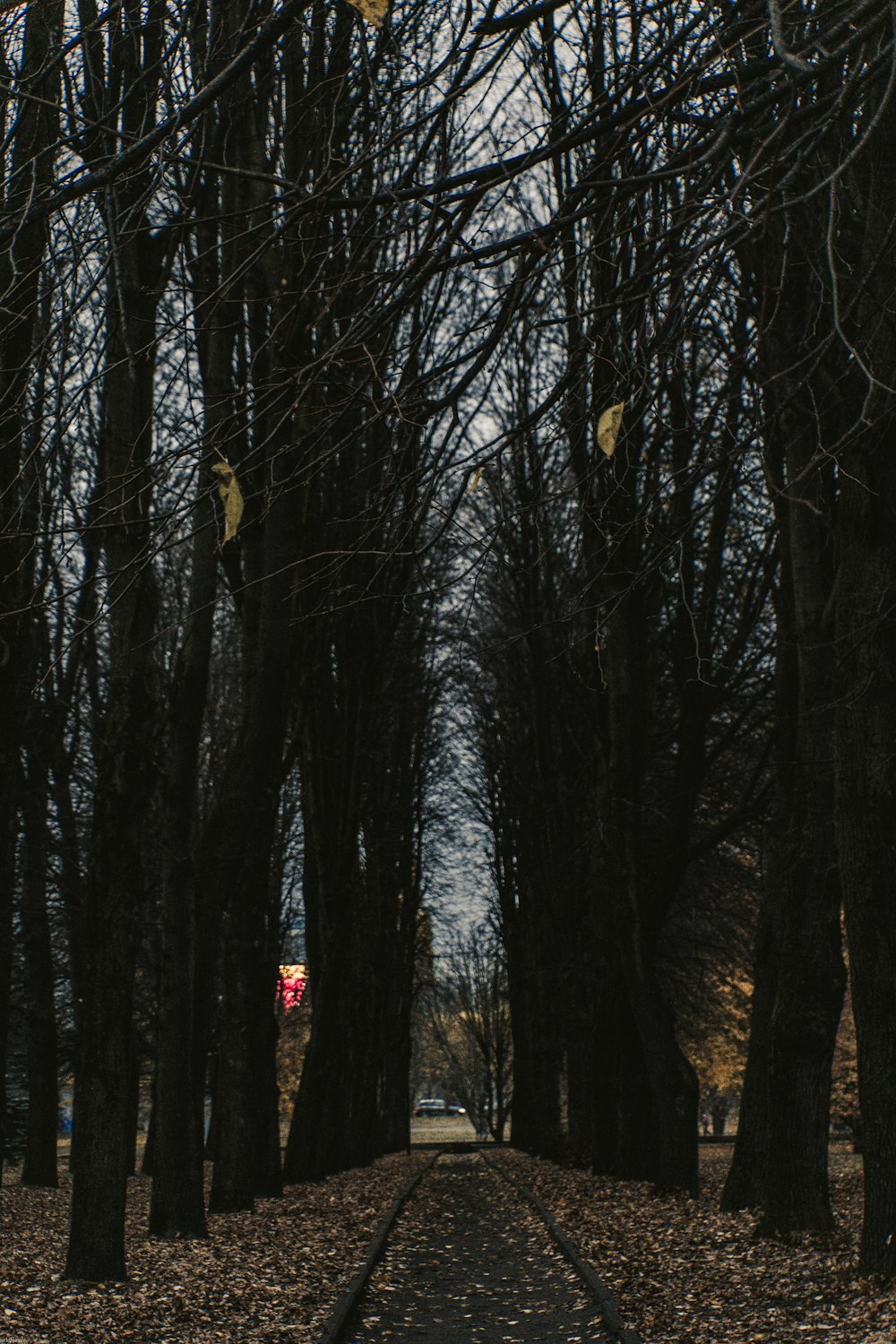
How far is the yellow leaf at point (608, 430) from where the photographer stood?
414cm

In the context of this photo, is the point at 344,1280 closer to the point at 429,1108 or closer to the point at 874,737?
the point at 874,737

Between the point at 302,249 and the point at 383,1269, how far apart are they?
375 inches

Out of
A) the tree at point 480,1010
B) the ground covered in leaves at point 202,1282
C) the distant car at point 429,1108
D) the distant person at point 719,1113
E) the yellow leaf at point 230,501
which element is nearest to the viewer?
the yellow leaf at point 230,501

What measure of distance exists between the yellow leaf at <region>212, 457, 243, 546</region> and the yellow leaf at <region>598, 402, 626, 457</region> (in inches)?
Result: 42.9

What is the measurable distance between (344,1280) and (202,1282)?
123cm

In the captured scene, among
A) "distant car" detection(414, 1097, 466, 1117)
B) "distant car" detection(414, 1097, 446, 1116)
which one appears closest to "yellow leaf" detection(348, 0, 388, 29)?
"distant car" detection(414, 1097, 466, 1117)

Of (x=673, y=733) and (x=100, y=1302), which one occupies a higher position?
(x=673, y=733)

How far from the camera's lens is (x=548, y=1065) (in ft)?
103

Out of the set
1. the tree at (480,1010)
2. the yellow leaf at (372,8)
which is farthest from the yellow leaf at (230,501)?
the tree at (480,1010)

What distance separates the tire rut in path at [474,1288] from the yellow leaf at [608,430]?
6263 mm

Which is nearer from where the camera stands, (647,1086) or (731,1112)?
(647,1086)

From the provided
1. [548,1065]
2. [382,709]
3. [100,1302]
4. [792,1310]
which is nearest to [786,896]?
[792,1310]

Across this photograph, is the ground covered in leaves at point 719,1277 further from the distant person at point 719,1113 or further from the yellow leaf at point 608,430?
the distant person at point 719,1113

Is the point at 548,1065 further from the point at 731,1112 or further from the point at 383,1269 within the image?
the point at 731,1112
